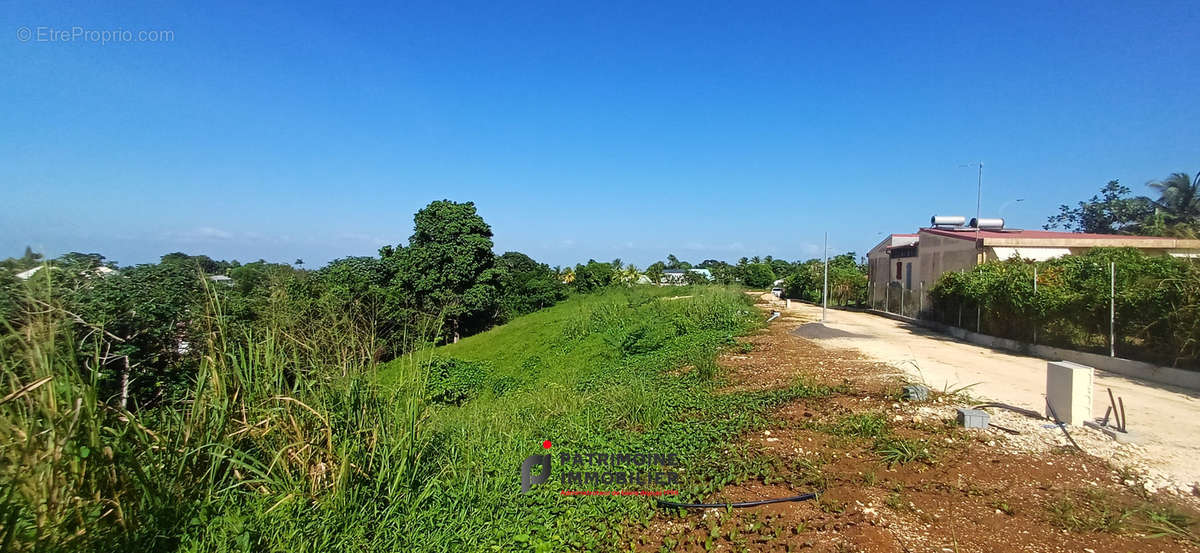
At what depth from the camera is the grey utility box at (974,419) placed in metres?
4.83

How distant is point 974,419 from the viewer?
4852 millimetres

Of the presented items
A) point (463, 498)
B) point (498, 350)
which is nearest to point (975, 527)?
point (463, 498)

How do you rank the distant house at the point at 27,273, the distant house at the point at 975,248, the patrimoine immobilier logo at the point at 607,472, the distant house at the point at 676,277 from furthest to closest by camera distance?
1. the distant house at the point at 676,277
2. the distant house at the point at 975,248
3. the patrimoine immobilier logo at the point at 607,472
4. the distant house at the point at 27,273

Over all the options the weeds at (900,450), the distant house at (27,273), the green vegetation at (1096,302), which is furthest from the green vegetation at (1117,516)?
the distant house at (27,273)

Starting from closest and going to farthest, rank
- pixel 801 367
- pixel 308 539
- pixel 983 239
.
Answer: pixel 308 539
pixel 801 367
pixel 983 239

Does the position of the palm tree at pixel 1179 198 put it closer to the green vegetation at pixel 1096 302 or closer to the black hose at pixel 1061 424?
the green vegetation at pixel 1096 302

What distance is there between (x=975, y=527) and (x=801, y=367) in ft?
15.3

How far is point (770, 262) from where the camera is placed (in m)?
41.2

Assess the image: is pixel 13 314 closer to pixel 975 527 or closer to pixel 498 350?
pixel 975 527

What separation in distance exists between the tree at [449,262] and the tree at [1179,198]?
1178 inches

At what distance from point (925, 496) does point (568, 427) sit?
3.06 m

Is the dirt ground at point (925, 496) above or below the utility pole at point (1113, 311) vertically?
below

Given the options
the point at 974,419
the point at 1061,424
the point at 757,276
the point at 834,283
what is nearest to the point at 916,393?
the point at 974,419

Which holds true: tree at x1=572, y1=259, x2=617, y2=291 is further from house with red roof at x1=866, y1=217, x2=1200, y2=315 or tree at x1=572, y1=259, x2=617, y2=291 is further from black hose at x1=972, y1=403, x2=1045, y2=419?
black hose at x1=972, y1=403, x2=1045, y2=419
